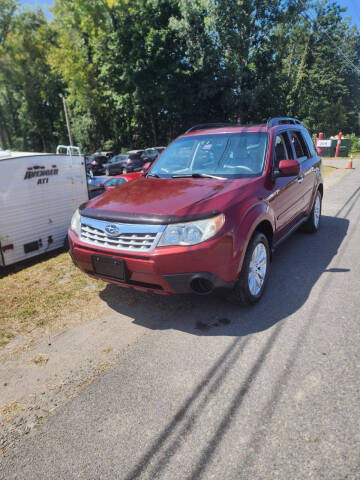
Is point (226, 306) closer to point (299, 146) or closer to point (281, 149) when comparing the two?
Answer: point (281, 149)

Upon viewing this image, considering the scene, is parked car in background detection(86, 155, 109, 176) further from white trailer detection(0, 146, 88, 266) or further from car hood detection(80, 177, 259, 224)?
car hood detection(80, 177, 259, 224)

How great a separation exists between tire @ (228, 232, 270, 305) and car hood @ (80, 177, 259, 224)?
1.92 ft

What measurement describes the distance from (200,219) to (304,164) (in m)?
3.14

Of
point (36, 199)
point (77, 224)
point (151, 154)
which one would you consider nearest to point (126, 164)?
point (151, 154)

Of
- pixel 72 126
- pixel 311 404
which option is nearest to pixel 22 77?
pixel 72 126

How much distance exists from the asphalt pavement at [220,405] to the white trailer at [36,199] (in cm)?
290

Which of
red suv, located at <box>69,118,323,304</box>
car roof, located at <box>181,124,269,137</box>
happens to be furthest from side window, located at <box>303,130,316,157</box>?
car roof, located at <box>181,124,269,137</box>

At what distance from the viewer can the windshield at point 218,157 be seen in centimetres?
405

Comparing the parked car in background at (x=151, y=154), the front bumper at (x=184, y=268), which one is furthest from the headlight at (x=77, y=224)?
the parked car in background at (x=151, y=154)

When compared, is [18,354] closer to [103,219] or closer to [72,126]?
[103,219]

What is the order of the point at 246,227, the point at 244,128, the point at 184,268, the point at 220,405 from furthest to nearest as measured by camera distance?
the point at 244,128 < the point at 246,227 < the point at 184,268 < the point at 220,405

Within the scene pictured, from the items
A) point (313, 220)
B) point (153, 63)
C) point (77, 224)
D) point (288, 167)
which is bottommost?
point (313, 220)

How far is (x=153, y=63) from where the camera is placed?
24906 millimetres

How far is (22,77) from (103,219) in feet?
140
